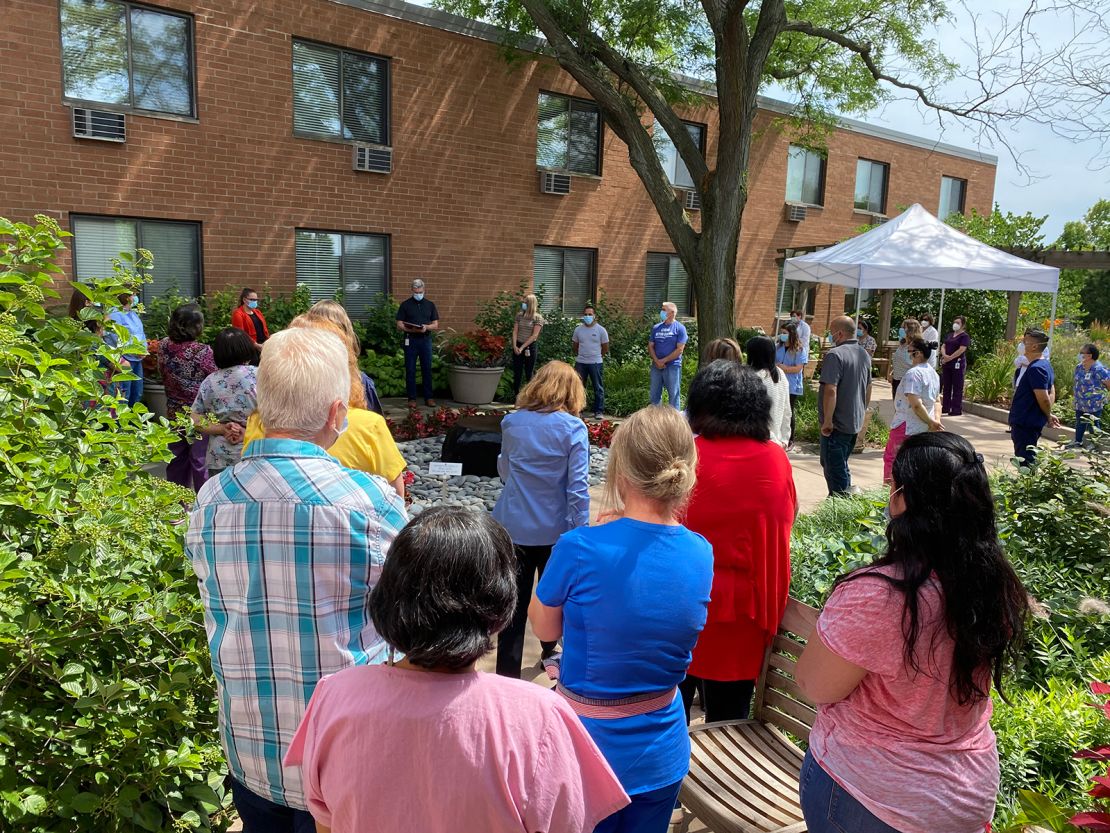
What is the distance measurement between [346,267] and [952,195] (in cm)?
2238

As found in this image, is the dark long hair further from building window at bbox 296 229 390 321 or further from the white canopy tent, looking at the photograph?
building window at bbox 296 229 390 321

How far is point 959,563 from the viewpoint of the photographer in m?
1.99

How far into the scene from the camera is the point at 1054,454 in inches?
235

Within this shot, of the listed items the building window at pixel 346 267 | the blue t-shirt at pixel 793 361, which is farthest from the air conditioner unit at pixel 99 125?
the blue t-shirt at pixel 793 361

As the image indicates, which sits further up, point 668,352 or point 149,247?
point 149,247

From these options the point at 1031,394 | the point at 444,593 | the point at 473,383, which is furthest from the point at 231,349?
the point at 473,383

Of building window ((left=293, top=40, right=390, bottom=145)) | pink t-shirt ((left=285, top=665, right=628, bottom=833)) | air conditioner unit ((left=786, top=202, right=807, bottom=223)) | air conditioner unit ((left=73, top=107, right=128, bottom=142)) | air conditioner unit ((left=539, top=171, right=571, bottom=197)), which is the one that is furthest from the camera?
air conditioner unit ((left=786, top=202, right=807, bottom=223))

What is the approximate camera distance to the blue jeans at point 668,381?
44.6 ft

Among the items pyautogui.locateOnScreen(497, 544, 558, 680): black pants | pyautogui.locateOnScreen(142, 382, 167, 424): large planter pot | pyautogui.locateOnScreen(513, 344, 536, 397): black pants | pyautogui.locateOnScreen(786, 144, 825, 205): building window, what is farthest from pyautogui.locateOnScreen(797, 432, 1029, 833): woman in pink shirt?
pyautogui.locateOnScreen(786, 144, 825, 205): building window

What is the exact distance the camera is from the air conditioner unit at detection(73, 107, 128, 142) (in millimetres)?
11656

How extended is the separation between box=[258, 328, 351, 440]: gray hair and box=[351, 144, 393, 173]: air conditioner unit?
13.5 meters

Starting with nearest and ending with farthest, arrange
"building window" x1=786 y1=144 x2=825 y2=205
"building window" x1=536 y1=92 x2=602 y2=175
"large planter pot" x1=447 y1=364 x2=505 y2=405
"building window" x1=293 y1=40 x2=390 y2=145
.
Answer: "building window" x1=293 y1=40 x2=390 y2=145 → "large planter pot" x1=447 y1=364 x2=505 y2=405 → "building window" x1=536 y1=92 x2=602 y2=175 → "building window" x1=786 y1=144 x2=825 y2=205

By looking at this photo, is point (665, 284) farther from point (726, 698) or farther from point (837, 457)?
point (726, 698)

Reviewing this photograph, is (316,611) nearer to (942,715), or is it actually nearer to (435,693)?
(435,693)
